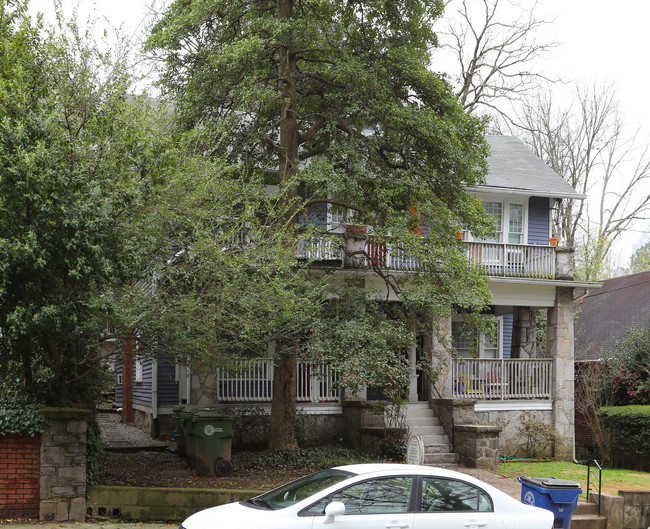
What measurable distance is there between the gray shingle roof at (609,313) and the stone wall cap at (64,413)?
16.2 metres

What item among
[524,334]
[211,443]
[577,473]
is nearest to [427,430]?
[577,473]

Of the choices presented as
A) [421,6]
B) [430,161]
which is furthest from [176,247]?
[421,6]

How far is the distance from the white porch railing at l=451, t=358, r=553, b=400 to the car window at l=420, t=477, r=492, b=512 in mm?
11154

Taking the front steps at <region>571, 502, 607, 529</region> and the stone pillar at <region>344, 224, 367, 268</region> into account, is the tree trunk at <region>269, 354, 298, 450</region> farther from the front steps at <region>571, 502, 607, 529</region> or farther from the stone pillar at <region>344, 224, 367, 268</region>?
the front steps at <region>571, 502, 607, 529</region>

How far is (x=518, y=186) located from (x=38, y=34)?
48.6 feet

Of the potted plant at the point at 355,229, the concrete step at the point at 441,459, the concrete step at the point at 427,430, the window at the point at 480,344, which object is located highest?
the potted plant at the point at 355,229

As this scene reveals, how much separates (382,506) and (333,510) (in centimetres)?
68

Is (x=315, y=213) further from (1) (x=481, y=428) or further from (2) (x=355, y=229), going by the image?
(1) (x=481, y=428)

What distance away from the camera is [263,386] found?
17719 millimetres

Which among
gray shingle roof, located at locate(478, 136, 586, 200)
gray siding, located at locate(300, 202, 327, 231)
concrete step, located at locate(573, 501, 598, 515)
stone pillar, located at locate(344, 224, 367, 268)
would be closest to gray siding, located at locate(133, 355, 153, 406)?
gray siding, located at locate(300, 202, 327, 231)

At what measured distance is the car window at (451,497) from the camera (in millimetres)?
7426

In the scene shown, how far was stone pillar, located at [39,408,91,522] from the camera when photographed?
1040 centimetres

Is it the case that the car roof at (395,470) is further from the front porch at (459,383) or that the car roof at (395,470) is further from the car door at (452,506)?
the front porch at (459,383)

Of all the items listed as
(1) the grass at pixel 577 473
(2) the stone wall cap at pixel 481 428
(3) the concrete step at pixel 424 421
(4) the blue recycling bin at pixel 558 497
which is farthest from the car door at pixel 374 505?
(3) the concrete step at pixel 424 421
